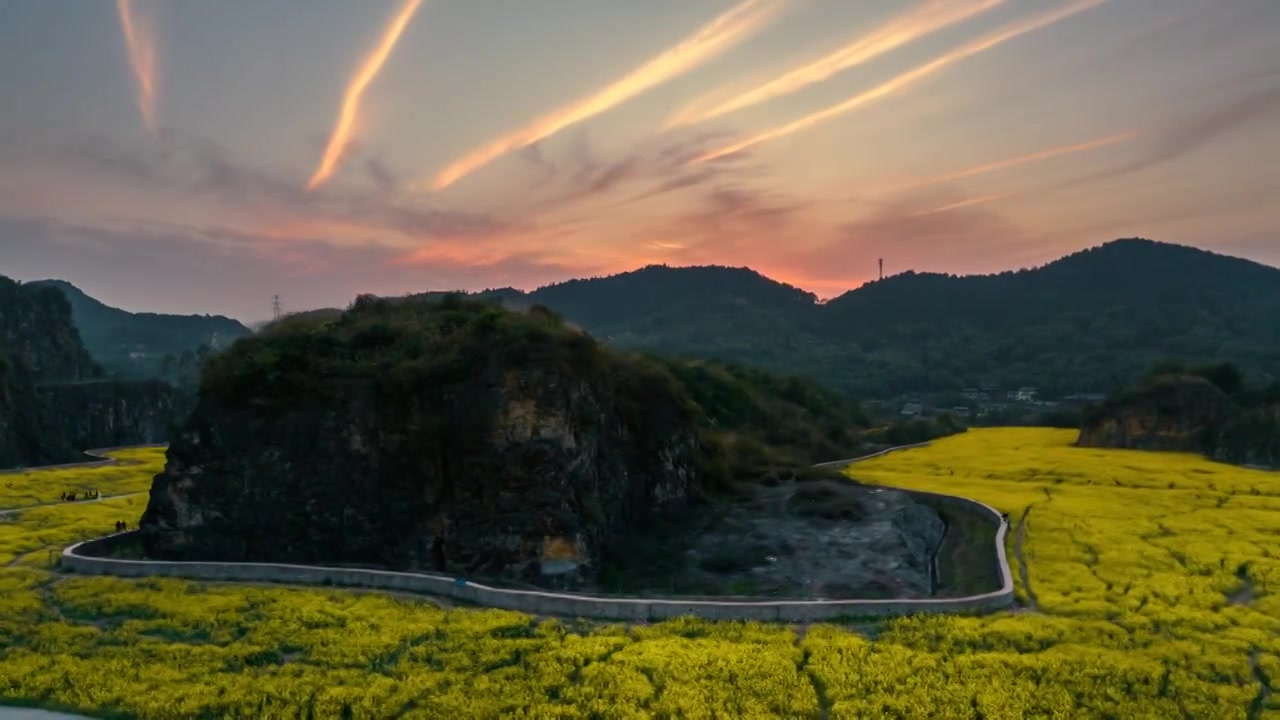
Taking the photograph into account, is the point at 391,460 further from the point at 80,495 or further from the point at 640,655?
the point at 80,495

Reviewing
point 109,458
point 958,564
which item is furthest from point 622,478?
point 109,458

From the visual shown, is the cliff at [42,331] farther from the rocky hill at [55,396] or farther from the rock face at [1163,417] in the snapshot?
the rock face at [1163,417]

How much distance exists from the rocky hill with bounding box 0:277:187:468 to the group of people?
1113 inches

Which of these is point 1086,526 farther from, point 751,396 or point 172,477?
point 751,396

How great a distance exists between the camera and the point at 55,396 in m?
106

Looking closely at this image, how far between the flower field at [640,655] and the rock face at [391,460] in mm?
4850

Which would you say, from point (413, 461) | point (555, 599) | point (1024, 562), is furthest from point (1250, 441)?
point (413, 461)

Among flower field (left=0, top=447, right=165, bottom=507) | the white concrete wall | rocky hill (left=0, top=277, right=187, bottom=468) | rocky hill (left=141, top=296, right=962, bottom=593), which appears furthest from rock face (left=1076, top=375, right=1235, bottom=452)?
rocky hill (left=0, top=277, right=187, bottom=468)

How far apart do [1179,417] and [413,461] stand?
73.9m

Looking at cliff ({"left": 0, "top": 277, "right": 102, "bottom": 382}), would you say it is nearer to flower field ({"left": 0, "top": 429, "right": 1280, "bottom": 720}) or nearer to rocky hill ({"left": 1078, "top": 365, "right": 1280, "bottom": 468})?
flower field ({"left": 0, "top": 429, "right": 1280, "bottom": 720})

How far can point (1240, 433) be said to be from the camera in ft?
226

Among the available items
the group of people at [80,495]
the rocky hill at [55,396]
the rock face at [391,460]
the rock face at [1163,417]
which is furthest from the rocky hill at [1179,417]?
the rocky hill at [55,396]

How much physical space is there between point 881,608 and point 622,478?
18566 millimetres

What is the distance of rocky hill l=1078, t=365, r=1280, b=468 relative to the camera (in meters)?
70.9
